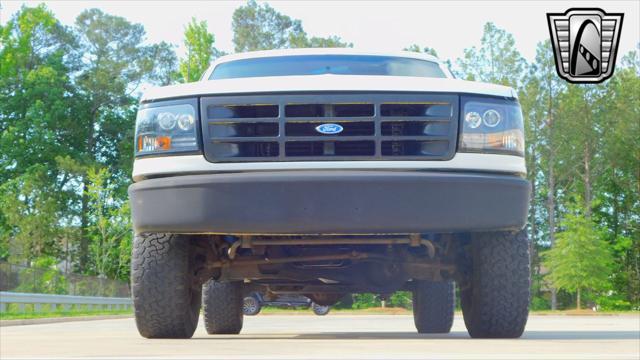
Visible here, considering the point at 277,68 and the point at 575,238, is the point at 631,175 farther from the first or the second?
the point at 277,68

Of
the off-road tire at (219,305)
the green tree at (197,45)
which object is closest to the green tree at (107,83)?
the green tree at (197,45)

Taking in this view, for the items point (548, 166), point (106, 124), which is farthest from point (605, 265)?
point (106, 124)

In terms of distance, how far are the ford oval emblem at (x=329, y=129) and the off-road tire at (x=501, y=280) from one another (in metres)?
1.35

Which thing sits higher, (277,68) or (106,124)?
(106,124)

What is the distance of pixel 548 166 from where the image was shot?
58062mm

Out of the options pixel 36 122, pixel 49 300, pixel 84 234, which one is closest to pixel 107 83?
pixel 36 122

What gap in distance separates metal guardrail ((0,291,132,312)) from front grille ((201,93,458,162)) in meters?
16.0

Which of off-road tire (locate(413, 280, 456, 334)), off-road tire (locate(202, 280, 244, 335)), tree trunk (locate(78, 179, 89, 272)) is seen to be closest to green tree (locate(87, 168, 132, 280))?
tree trunk (locate(78, 179, 89, 272))

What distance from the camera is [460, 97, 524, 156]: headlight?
18.7 feet

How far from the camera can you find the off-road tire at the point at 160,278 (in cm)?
620

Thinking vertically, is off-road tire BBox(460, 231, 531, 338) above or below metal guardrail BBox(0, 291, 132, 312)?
above

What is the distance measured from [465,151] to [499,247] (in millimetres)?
874

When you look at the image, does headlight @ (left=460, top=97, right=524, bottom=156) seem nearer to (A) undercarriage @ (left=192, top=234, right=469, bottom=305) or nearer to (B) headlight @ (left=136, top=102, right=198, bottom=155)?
(A) undercarriage @ (left=192, top=234, right=469, bottom=305)

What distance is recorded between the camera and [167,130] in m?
5.78
